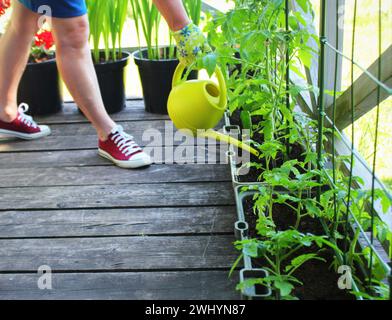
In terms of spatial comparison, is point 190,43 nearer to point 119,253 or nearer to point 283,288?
point 119,253

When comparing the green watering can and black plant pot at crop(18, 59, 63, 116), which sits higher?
black plant pot at crop(18, 59, 63, 116)

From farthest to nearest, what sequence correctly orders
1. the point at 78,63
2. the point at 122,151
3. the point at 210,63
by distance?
1. the point at 122,151
2. the point at 78,63
3. the point at 210,63

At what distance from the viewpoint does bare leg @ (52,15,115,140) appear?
5.94ft

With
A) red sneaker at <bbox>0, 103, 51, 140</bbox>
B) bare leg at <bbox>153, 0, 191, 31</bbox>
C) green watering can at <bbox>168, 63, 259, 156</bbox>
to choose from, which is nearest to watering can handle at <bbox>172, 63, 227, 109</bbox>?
green watering can at <bbox>168, 63, 259, 156</bbox>

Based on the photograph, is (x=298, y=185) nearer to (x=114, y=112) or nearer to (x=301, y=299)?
(x=301, y=299)

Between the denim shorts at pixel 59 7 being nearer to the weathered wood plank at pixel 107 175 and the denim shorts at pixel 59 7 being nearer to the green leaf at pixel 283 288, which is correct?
the weathered wood plank at pixel 107 175

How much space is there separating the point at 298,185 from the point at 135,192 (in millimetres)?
740

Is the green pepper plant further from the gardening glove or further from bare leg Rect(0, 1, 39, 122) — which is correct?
the gardening glove

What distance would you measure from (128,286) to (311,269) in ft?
1.49

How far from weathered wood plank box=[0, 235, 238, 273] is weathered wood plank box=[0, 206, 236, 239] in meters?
0.04

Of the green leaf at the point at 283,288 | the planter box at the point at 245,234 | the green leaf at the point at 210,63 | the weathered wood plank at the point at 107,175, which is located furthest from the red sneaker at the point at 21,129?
the green leaf at the point at 283,288

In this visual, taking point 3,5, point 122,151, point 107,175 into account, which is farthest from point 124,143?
point 3,5

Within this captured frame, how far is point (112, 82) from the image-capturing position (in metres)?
2.53

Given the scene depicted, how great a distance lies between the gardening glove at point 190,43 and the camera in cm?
149
